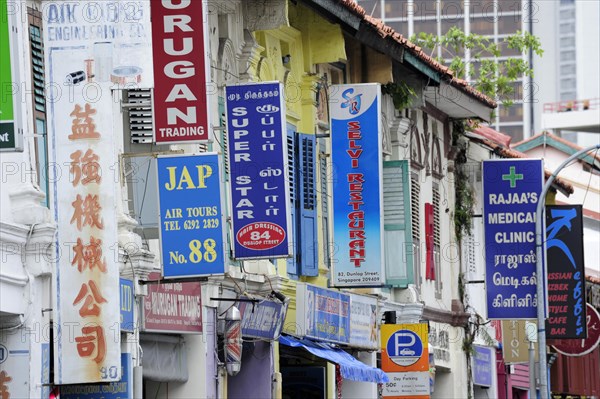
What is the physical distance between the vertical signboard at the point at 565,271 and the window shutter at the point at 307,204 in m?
10.4

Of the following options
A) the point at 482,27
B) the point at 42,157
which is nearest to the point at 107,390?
the point at 42,157

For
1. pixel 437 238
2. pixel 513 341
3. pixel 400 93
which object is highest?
pixel 400 93

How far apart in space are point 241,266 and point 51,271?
17.9ft

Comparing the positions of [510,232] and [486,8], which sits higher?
[486,8]

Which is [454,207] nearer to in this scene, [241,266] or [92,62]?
[241,266]

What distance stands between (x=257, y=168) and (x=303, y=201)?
388 cm

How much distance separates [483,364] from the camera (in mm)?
33781

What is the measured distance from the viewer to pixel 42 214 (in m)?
15.9

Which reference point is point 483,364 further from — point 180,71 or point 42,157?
point 42,157

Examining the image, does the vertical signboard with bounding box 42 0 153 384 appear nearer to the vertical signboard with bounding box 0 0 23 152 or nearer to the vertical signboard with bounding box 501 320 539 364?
the vertical signboard with bounding box 0 0 23 152

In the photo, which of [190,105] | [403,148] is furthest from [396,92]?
[190,105]

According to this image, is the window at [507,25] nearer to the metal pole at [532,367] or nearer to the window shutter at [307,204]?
the metal pole at [532,367]

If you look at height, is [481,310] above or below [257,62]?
below

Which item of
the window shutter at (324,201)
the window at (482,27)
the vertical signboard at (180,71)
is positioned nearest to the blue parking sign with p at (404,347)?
the window shutter at (324,201)
